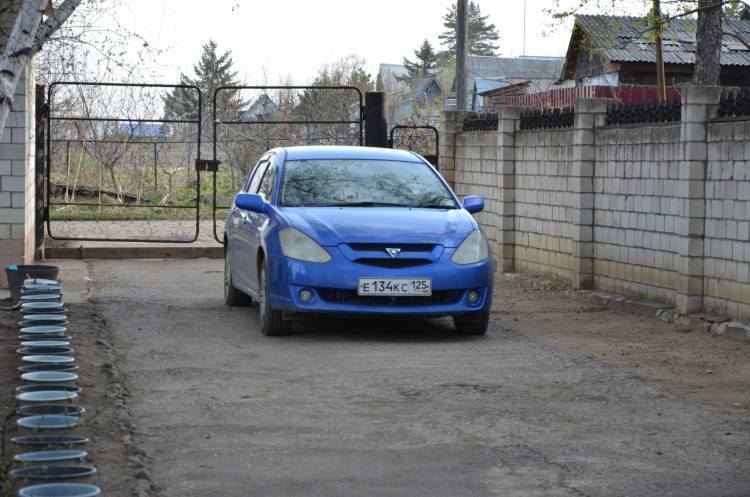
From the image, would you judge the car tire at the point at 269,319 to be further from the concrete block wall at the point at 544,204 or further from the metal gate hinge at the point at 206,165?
the metal gate hinge at the point at 206,165

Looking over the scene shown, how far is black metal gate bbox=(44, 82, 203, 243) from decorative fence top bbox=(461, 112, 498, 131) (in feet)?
19.1

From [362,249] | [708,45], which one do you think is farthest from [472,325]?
[708,45]

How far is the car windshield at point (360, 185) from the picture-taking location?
11.1 meters

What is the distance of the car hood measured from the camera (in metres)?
10.2

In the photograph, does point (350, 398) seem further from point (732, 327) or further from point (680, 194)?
point (680, 194)

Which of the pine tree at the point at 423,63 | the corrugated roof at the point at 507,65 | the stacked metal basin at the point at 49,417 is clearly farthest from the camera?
the pine tree at the point at 423,63

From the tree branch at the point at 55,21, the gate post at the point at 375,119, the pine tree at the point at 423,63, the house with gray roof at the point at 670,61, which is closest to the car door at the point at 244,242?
the tree branch at the point at 55,21

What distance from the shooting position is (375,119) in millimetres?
19172

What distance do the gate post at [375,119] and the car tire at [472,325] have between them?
864 centimetres

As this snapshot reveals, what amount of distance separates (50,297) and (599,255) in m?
6.16

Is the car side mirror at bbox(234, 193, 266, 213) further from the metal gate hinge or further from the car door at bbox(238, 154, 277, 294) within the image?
the metal gate hinge

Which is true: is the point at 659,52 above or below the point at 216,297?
above

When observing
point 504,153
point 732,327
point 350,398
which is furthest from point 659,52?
point 350,398

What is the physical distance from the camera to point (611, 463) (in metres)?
6.06
